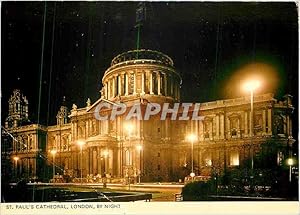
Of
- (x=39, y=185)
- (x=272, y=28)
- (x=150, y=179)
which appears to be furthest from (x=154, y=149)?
(x=272, y=28)

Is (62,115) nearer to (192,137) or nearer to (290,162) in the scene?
(192,137)

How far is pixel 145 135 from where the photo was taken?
3137 millimetres

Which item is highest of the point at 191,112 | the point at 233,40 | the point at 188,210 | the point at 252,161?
the point at 233,40

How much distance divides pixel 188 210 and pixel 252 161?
0.44 m

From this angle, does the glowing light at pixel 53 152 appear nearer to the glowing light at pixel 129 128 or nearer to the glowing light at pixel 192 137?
the glowing light at pixel 129 128

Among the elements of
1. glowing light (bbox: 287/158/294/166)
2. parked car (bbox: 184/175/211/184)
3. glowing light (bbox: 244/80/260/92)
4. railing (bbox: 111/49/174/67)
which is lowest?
parked car (bbox: 184/175/211/184)

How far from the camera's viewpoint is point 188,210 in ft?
9.91

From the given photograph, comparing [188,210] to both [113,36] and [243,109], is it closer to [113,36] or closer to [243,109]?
[243,109]

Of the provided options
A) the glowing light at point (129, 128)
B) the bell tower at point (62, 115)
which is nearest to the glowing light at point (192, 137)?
the glowing light at point (129, 128)

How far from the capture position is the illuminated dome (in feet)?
10.2

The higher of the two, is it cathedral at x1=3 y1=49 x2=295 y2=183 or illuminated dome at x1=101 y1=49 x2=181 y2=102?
illuminated dome at x1=101 y1=49 x2=181 y2=102

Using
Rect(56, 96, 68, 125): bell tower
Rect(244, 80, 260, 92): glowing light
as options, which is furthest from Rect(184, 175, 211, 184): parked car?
Rect(56, 96, 68, 125): bell tower

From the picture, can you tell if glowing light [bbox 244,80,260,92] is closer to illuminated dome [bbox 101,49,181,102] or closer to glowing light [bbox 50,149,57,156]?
illuminated dome [bbox 101,49,181,102]

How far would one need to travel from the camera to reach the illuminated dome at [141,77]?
311 cm
